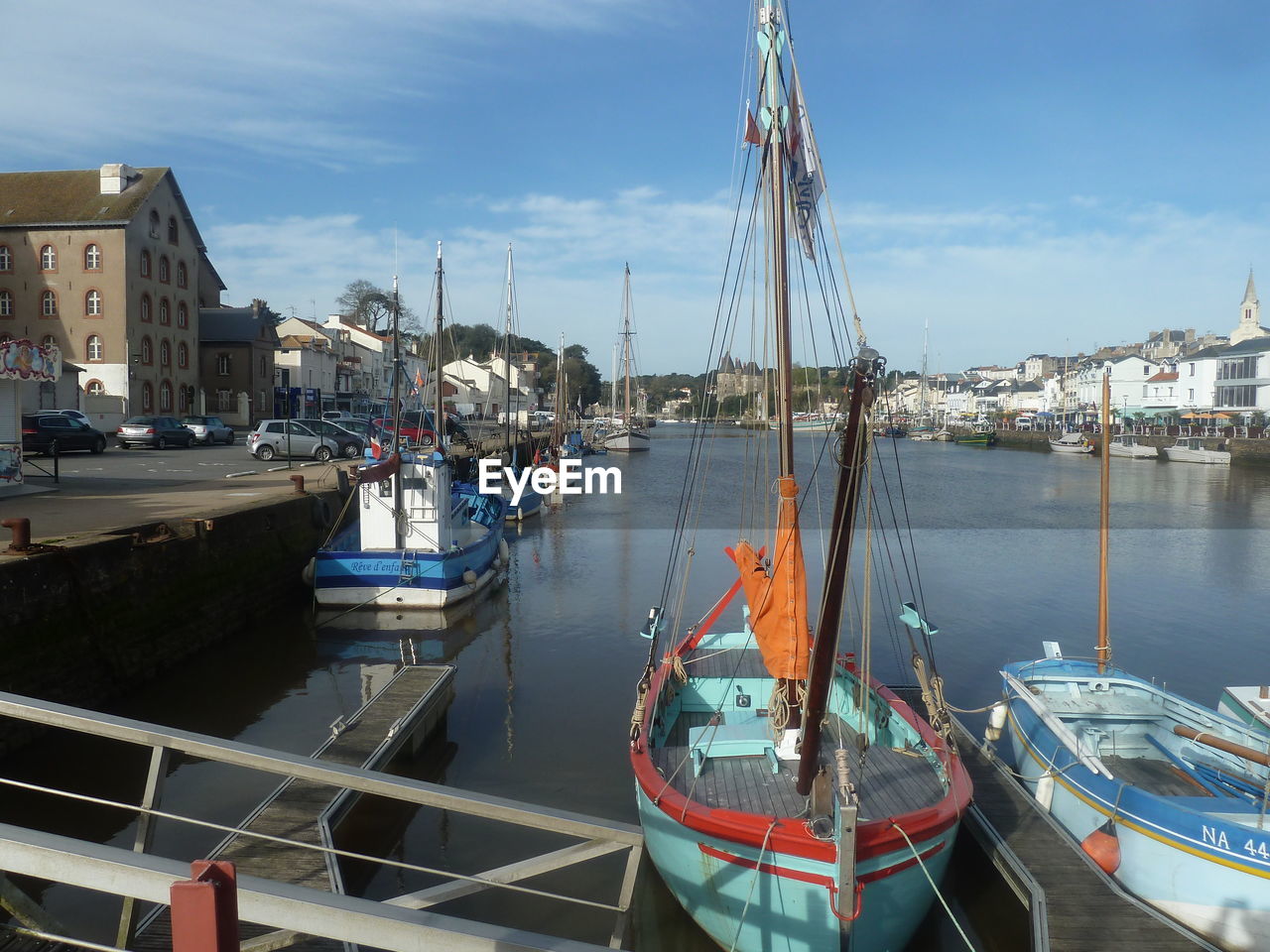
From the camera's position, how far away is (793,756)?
7.43 metres

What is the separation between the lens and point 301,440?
1304 inches

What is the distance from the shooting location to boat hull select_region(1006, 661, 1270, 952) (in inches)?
262

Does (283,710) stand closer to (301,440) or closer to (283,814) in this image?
(283,814)

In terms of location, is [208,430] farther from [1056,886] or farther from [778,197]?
[1056,886]

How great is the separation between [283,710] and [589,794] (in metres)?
5.20

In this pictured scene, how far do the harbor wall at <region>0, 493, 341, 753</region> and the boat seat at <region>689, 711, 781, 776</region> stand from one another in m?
7.46

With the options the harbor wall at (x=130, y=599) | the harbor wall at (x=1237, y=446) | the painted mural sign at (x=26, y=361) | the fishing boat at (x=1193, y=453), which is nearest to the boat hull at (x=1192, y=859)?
the harbor wall at (x=130, y=599)

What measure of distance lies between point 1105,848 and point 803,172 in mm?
6257

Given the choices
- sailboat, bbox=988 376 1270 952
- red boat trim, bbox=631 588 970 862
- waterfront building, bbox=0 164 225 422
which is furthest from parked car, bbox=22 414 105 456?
sailboat, bbox=988 376 1270 952

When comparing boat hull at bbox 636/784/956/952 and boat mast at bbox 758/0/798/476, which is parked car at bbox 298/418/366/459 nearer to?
boat mast at bbox 758/0/798/476

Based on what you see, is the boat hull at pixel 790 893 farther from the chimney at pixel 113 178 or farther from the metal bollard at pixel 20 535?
the chimney at pixel 113 178

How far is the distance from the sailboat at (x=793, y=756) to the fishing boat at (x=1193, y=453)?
61.8m

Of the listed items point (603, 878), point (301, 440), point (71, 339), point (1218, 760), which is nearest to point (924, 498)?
point (301, 440)

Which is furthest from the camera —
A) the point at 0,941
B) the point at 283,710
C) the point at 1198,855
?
the point at 283,710
